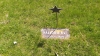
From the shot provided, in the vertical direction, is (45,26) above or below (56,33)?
above

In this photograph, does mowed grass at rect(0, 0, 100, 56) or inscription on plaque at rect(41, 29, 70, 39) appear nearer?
mowed grass at rect(0, 0, 100, 56)

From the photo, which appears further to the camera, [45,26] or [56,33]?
[45,26]

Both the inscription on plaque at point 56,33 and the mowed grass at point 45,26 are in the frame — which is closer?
the mowed grass at point 45,26

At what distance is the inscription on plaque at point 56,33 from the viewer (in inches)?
196

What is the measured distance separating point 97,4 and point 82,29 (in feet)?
3.83

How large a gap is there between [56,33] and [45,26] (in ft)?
1.43

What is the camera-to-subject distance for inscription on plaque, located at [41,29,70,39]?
4.98 metres

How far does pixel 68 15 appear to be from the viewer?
549cm

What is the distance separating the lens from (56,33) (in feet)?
16.5

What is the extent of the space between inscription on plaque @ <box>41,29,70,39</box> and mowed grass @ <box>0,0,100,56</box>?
0.37 ft

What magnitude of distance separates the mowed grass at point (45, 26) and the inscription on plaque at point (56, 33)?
4.5 inches

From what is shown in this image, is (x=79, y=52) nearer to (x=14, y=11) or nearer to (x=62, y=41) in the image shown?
(x=62, y=41)

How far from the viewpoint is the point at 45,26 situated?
529 centimetres

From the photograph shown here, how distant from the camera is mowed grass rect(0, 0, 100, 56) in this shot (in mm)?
4715
